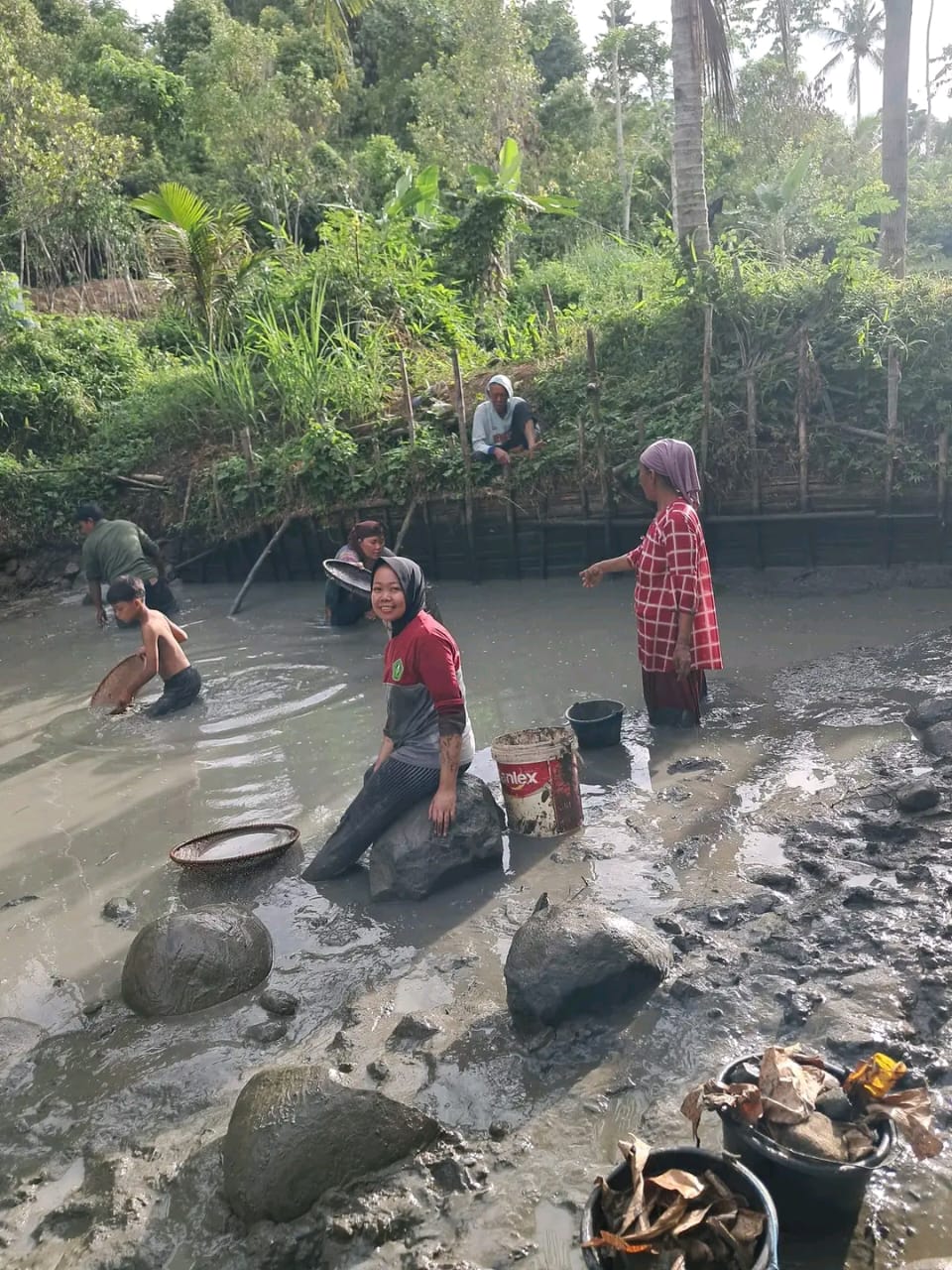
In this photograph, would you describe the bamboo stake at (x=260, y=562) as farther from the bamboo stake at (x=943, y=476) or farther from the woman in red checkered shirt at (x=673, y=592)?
the bamboo stake at (x=943, y=476)

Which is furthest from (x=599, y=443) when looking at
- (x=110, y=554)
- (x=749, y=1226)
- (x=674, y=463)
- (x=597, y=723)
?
(x=749, y=1226)

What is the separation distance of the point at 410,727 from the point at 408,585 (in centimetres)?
75

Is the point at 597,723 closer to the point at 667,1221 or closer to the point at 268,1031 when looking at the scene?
the point at 268,1031

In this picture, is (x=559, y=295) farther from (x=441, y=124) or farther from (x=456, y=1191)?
(x=456, y=1191)

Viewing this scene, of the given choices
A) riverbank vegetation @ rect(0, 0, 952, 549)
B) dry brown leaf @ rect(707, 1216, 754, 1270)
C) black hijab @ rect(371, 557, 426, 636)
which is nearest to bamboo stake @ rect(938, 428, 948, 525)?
riverbank vegetation @ rect(0, 0, 952, 549)

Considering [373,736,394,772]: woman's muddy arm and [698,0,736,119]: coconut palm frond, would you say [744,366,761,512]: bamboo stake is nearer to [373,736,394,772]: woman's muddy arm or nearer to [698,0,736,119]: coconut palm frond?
[698,0,736,119]: coconut palm frond

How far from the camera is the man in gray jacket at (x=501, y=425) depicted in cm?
1062

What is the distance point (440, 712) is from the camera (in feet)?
14.5

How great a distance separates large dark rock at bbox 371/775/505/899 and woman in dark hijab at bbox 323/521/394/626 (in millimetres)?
4287

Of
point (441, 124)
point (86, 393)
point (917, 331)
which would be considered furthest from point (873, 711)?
point (441, 124)

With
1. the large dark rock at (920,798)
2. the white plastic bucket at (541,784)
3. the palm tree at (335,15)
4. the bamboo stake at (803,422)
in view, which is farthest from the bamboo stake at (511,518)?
the palm tree at (335,15)

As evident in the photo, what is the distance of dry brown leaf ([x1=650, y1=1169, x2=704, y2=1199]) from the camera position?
2230 millimetres

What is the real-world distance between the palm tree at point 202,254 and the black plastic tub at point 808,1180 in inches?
549

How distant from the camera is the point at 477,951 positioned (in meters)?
4.05
